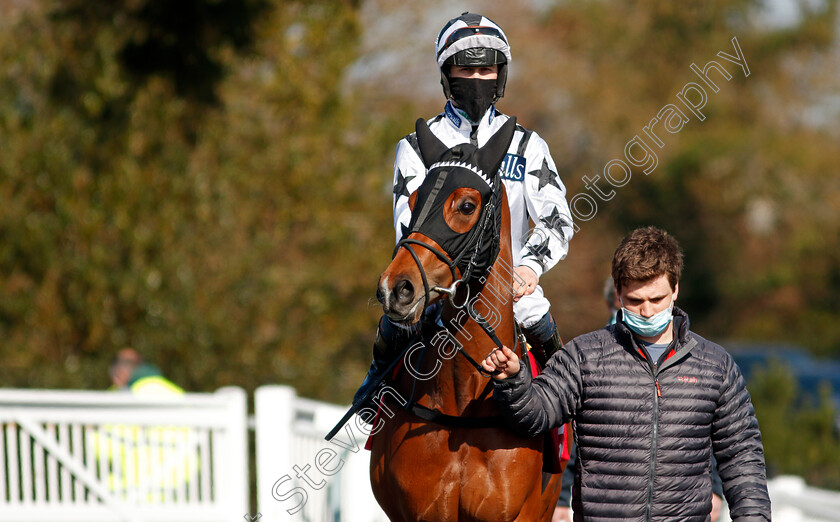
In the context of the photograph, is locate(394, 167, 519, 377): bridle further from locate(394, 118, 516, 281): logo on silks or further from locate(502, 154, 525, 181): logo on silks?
locate(502, 154, 525, 181): logo on silks

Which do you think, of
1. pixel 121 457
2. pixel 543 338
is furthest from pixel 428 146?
pixel 121 457

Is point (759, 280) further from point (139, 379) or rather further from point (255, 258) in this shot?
point (139, 379)

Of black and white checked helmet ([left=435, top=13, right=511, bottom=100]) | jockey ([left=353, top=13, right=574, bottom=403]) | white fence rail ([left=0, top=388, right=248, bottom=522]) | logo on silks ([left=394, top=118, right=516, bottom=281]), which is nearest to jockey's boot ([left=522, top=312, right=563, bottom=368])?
jockey ([left=353, top=13, right=574, bottom=403])

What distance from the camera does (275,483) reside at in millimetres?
6359

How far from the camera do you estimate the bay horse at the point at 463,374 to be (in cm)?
330

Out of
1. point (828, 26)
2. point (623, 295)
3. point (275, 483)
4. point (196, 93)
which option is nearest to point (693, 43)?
point (828, 26)

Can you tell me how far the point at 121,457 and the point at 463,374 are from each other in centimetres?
426

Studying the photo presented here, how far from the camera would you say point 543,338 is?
154 inches

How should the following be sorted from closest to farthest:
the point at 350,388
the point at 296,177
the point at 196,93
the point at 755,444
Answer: the point at 755,444 → the point at 196,93 → the point at 350,388 → the point at 296,177

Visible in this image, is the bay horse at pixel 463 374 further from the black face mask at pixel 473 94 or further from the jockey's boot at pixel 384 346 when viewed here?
the black face mask at pixel 473 94

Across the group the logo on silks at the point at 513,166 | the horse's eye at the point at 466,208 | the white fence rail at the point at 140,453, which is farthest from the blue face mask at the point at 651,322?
the white fence rail at the point at 140,453

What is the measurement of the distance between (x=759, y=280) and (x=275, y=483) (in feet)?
68.1

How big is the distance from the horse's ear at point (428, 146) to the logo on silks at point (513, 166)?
387 millimetres

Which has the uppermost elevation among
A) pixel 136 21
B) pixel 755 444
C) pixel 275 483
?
pixel 136 21
